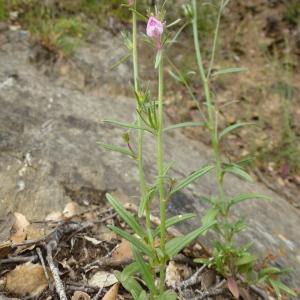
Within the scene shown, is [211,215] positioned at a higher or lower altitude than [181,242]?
lower

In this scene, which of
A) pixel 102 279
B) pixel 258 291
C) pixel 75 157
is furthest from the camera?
pixel 75 157

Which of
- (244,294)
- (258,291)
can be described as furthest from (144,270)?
(258,291)

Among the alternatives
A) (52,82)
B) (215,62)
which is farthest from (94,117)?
(215,62)

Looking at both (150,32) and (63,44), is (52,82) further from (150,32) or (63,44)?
(150,32)

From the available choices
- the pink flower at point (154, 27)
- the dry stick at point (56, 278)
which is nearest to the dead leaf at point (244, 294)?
the dry stick at point (56, 278)

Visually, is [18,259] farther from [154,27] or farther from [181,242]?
[154,27]

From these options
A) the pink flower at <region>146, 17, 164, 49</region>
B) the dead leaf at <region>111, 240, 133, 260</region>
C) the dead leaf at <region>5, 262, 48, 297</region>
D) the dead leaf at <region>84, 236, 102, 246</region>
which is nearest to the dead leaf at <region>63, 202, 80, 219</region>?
the dead leaf at <region>84, 236, 102, 246</region>
